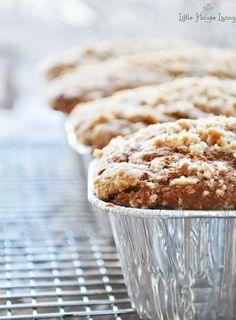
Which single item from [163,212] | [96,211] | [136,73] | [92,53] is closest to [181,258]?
[163,212]

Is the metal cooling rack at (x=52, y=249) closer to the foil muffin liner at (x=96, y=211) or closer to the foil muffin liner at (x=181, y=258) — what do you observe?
the foil muffin liner at (x=96, y=211)

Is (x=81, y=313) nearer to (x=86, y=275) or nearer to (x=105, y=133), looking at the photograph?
(x=86, y=275)

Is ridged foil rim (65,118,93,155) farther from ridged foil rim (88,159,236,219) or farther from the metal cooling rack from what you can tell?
ridged foil rim (88,159,236,219)

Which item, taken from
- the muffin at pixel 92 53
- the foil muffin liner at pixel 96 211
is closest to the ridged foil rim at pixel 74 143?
the foil muffin liner at pixel 96 211

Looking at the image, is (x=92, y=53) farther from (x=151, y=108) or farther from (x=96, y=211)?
(x=151, y=108)

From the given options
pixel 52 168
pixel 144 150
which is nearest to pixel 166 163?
pixel 144 150

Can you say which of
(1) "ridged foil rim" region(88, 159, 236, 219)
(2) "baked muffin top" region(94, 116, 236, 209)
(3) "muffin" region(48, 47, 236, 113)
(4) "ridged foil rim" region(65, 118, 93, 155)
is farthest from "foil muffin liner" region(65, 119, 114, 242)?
(1) "ridged foil rim" region(88, 159, 236, 219)
